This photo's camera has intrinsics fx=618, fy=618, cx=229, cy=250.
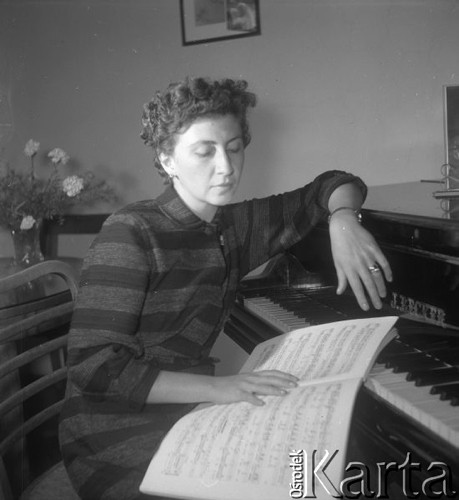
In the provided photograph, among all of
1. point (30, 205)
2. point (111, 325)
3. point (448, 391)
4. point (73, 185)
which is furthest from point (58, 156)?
point (448, 391)

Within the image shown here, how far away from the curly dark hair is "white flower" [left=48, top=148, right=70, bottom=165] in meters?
0.61

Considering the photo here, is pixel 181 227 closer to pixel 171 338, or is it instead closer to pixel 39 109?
pixel 171 338

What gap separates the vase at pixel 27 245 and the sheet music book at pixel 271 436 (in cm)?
100

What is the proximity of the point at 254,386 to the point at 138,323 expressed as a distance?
0.90 ft

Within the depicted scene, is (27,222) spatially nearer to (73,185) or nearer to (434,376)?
(73,185)

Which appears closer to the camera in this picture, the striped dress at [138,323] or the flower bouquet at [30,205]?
the striped dress at [138,323]

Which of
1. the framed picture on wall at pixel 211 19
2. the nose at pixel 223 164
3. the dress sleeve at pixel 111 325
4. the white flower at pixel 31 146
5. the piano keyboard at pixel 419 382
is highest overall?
the framed picture on wall at pixel 211 19

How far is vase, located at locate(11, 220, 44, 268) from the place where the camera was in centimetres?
182

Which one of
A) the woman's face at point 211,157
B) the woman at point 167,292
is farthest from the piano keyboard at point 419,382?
the woman's face at point 211,157

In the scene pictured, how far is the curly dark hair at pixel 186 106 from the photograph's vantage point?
109 centimetres

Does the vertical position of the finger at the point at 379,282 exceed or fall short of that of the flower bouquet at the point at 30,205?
it falls short

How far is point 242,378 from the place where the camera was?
943 mm

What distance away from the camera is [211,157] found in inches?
43.1

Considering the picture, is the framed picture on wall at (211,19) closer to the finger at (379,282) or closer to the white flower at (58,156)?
the white flower at (58,156)
